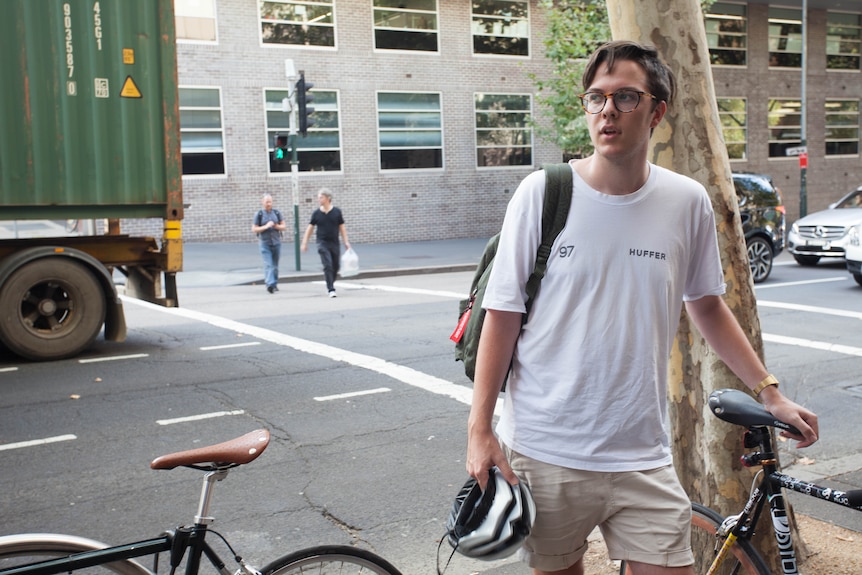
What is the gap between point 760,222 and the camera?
16.2 metres

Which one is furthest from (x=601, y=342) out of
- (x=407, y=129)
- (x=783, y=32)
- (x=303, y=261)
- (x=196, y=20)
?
(x=783, y=32)

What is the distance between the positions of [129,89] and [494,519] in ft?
29.5

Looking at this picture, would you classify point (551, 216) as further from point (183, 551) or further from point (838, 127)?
point (838, 127)

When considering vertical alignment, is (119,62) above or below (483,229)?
above

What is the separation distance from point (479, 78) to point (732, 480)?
25.4 meters

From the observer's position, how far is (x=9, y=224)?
32.2 feet

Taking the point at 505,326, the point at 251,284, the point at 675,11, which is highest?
the point at 675,11

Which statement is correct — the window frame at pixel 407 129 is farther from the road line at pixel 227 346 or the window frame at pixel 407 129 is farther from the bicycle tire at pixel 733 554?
the bicycle tire at pixel 733 554

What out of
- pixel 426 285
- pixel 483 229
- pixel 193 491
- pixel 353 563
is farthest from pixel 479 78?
pixel 353 563

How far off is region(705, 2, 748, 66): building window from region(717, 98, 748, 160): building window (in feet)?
4.66

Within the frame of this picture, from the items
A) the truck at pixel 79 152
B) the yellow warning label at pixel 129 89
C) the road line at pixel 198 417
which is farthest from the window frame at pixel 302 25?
the road line at pixel 198 417

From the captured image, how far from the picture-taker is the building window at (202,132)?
23.6 m

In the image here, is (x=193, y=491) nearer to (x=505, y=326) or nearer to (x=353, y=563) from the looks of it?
(x=353, y=563)

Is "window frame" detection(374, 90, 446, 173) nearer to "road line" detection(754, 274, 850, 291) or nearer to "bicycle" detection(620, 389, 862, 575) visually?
"road line" detection(754, 274, 850, 291)
